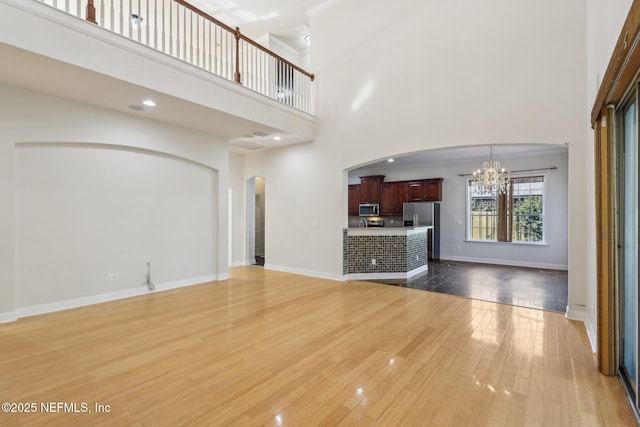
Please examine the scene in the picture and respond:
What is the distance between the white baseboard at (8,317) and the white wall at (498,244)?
896 cm

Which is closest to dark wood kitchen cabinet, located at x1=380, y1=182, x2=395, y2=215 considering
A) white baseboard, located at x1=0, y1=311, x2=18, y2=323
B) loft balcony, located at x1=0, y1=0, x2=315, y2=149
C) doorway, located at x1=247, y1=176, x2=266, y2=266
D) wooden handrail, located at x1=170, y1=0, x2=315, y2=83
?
doorway, located at x1=247, y1=176, x2=266, y2=266

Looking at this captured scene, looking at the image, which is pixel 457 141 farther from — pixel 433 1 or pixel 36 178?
pixel 36 178

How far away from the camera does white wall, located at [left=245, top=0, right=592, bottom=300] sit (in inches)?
156

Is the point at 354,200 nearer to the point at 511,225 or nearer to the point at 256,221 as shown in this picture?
the point at 256,221

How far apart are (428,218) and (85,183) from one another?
8108 mm

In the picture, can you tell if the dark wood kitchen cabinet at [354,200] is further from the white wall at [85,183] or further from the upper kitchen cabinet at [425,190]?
the white wall at [85,183]

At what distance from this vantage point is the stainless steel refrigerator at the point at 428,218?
892cm

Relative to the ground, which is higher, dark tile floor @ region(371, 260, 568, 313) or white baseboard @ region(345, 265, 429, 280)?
white baseboard @ region(345, 265, 429, 280)

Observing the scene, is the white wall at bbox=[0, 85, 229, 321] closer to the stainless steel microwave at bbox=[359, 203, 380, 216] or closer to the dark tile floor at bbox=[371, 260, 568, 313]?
the dark tile floor at bbox=[371, 260, 568, 313]

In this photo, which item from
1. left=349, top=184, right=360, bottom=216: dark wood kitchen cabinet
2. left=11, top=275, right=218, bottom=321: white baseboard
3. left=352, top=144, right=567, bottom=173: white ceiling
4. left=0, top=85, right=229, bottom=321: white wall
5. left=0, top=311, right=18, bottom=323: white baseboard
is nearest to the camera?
left=0, top=311, right=18, bottom=323: white baseboard

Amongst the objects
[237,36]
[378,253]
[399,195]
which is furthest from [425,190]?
[237,36]

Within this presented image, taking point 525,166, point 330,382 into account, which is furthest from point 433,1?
point 330,382

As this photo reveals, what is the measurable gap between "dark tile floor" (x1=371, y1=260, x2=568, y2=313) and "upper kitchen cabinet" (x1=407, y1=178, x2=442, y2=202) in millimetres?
2215

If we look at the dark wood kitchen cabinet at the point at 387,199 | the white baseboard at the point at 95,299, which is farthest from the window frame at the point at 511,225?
the white baseboard at the point at 95,299
